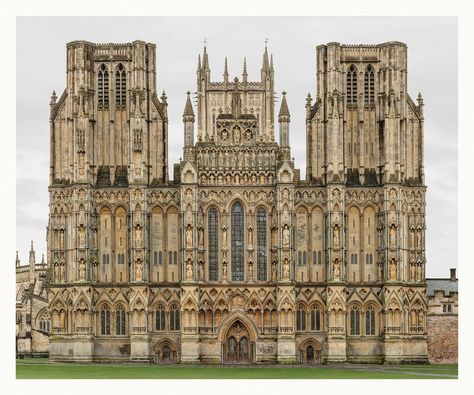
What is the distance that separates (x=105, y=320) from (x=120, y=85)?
21677mm

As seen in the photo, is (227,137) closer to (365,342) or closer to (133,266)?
(133,266)

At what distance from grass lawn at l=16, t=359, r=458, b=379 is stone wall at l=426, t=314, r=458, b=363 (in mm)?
6213

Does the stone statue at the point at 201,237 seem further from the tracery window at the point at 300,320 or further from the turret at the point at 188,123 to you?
the tracery window at the point at 300,320

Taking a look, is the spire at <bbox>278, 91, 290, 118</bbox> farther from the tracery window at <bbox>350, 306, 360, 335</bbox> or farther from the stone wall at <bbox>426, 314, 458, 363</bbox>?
the stone wall at <bbox>426, 314, 458, 363</bbox>

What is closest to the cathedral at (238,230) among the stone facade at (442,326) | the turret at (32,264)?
the stone facade at (442,326)

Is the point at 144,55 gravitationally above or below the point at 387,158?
above

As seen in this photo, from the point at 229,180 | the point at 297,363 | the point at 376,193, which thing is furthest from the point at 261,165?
the point at 297,363

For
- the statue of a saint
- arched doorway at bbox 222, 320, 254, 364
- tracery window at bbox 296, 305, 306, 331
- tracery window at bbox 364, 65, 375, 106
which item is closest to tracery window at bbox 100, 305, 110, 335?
arched doorway at bbox 222, 320, 254, 364

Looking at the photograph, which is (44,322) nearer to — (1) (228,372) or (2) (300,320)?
(2) (300,320)

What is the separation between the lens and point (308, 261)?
11762cm

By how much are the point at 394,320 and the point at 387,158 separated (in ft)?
47.6

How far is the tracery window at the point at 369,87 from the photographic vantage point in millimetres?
120625

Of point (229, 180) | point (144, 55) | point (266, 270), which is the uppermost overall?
point (144, 55)

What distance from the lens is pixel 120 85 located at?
12100 centimetres
